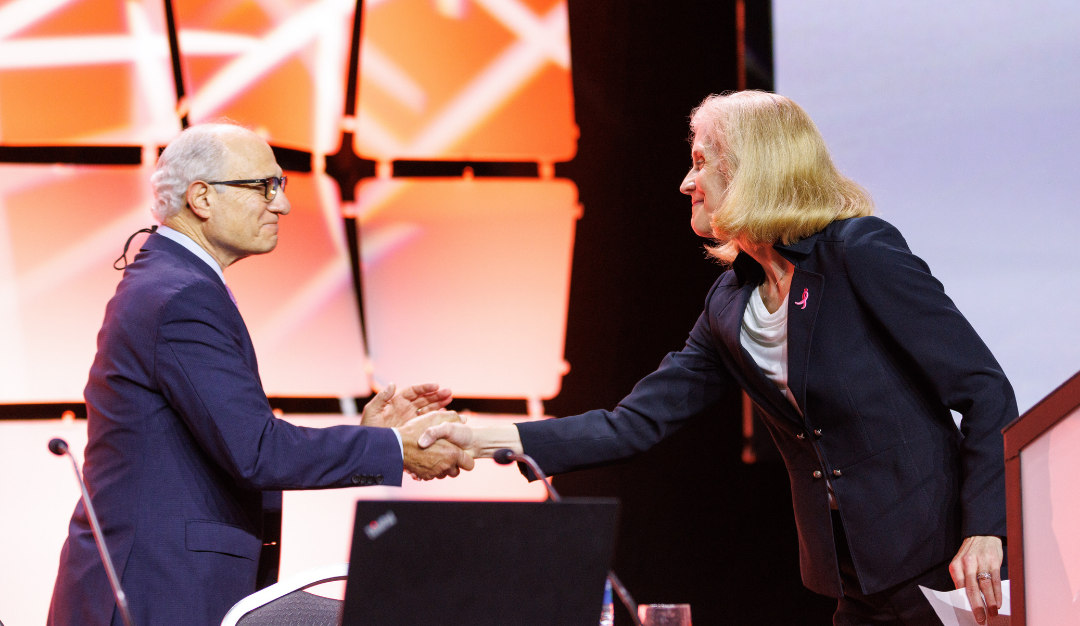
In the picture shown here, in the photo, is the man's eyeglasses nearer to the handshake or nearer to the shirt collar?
the shirt collar

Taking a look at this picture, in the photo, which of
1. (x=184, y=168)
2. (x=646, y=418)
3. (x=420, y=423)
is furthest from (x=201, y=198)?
(x=646, y=418)

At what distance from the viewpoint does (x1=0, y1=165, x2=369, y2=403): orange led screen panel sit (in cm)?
298

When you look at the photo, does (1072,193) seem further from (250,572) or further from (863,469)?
(250,572)

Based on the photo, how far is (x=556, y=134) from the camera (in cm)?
317

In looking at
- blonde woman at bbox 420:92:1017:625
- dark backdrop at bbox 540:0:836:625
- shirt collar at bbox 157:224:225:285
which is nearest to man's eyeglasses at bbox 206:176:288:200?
shirt collar at bbox 157:224:225:285

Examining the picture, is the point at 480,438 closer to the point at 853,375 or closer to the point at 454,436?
the point at 454,436

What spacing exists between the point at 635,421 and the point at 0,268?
217 cm

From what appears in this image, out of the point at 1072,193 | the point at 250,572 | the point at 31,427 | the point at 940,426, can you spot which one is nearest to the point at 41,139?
the point at 31,427

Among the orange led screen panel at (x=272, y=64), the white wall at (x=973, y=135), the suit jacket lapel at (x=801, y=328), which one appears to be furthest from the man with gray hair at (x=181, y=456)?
the white wall at (x=973, y=135)

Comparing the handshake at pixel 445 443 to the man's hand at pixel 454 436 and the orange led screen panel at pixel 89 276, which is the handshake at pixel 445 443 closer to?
the man's hand at pixel 454 436

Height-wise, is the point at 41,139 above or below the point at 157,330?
above

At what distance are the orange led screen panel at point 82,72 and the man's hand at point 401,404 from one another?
1357 mm

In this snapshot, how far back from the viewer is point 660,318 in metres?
3.13

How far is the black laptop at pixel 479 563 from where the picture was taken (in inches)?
42.7
